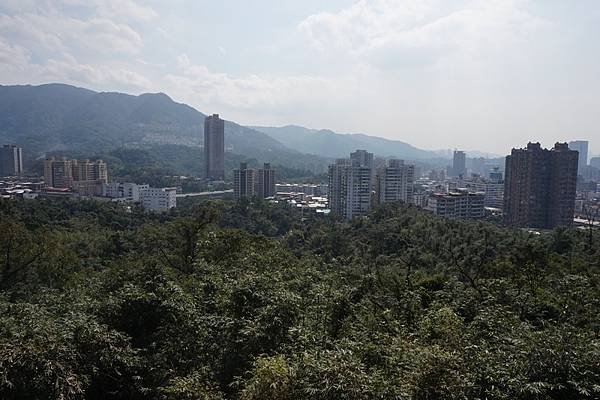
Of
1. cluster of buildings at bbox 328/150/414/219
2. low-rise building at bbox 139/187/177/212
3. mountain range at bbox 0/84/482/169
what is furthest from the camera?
mountain range at bbox 0/84/482/169

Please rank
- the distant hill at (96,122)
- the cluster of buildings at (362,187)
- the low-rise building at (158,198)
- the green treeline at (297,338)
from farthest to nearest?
the distant hill at (96,122) < the low-rise building at (158,198) < the cluster of buildings at (362,187) < the green treeline at (297,338)

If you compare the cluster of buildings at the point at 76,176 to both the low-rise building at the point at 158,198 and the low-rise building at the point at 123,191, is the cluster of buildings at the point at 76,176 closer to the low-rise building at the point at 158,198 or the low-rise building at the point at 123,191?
the low-rise building at the point at 123,191

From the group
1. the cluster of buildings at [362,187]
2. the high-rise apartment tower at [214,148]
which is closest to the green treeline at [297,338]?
the cluster of buildings at [362,187]

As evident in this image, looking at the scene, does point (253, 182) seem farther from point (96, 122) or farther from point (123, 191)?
point (96, 122)

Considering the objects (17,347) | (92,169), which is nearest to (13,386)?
(17,347)

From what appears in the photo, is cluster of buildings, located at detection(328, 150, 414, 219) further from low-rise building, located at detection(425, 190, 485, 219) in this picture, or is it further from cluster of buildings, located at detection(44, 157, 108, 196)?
cluster of buildings, located at detection(44, 157, 108, 196)

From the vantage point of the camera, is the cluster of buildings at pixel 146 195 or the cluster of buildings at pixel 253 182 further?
the cluster of buildings at pixel 253 182

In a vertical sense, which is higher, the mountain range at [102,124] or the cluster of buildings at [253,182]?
the mountain range at [102,124]

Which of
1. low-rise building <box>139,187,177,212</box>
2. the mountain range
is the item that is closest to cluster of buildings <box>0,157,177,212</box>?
low-rise building <box>139,187,177,212</box>

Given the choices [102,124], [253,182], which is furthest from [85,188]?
[102,124]

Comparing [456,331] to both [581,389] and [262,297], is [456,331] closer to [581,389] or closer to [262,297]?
[581,389]
